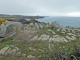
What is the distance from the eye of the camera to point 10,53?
5.39 meters

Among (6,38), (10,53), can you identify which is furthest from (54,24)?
(10,53)

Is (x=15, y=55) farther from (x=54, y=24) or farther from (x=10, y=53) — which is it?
(x=54, y=24)

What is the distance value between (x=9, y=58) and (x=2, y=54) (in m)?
0.91

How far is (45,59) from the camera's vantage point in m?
3.10

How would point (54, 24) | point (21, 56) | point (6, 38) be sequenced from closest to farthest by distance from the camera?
A: point (21, 56), point (6, 38), point (54, 24)

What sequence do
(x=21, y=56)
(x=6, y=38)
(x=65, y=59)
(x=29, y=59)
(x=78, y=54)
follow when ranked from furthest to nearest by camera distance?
(x=6, y=38) < (x=21, y=56) < (x=29, y=59) < (x=78, y=54) < (x=65, y=59)

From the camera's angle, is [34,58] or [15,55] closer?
[34,58]

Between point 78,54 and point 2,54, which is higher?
point 78,54

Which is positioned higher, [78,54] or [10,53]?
[78,54]

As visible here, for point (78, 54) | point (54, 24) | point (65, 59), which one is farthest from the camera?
point (54, 24)

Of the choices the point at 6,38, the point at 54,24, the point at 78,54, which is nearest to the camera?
the point at 78,54

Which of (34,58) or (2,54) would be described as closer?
(34,58)

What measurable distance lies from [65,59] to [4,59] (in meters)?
4.61

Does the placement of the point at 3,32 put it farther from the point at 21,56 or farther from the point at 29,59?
the point at 29,59
